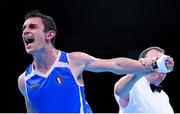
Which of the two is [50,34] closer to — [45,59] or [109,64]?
[45,59]

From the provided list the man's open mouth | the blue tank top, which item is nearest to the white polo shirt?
the blue tank top

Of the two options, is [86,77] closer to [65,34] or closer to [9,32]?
[65,34]

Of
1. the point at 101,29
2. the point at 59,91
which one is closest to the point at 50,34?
the point at 59,91

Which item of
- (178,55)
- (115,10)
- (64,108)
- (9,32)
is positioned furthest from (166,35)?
(64,108)

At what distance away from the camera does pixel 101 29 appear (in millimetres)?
7129

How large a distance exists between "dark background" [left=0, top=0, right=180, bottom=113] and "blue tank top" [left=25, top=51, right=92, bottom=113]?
3866 mm

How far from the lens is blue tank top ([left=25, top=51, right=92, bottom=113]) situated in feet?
9.93

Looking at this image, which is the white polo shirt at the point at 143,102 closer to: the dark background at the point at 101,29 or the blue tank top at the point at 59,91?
the blue tank top at the point at 59,91

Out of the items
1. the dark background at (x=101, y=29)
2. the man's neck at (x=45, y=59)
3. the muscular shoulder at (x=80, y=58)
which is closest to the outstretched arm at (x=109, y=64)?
the muscular shoulder at (x=80, y=58)

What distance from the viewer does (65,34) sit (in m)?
7.34

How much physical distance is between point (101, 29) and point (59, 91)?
4188 millimetres

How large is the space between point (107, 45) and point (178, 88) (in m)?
1.63

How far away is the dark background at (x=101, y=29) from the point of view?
22.4 ft

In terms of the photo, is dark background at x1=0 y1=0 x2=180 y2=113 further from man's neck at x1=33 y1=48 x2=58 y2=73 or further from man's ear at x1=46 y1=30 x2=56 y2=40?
man's neck at x1=33 y1=48 x2=58 y2=73
